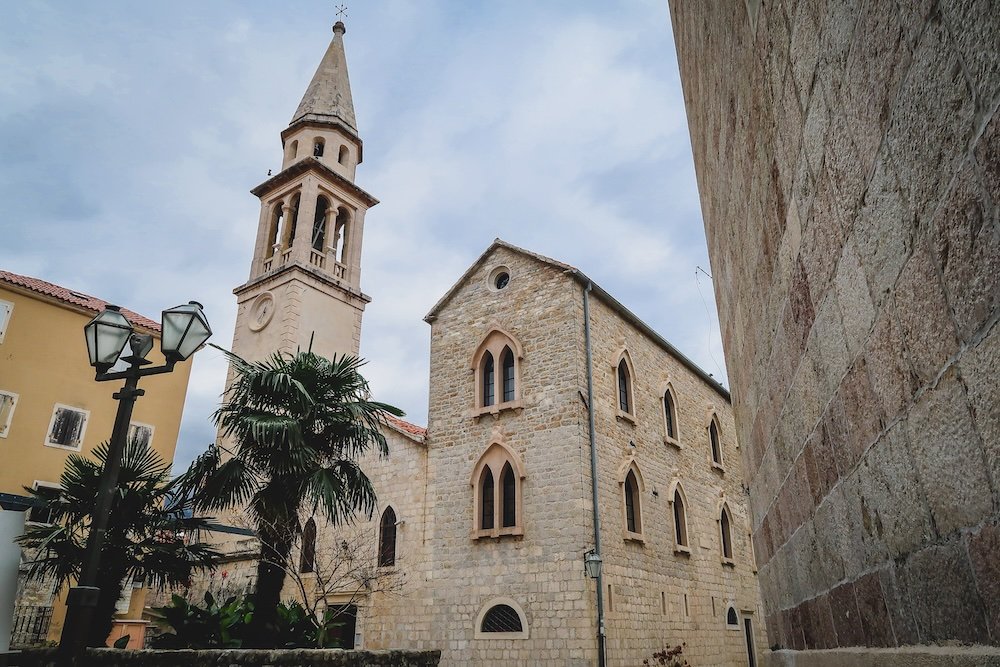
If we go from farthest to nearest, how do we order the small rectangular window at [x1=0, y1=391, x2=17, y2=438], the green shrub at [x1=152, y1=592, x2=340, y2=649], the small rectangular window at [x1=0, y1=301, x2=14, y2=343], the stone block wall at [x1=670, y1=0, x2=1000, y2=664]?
1. the small rectangular window at [x1=0, y1=301, x2=14, y2=343]
2. the small rectangular window at [x1=0, y1=391, x2=17, y2=438]
3. the green shrub at [x1=152, y1=592, x2=340, y2=649]
4. the stone block wall at [x1=670, y1=0, x2=1000, y2=664]

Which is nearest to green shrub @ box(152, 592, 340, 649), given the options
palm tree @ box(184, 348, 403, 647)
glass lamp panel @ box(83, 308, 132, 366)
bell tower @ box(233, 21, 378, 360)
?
palm tree @ box(184, 348, 403, 647)

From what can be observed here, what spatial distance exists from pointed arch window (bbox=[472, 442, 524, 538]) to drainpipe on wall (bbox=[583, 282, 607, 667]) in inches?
68.3

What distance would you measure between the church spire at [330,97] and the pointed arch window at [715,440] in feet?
64.7

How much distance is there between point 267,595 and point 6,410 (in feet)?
39.9

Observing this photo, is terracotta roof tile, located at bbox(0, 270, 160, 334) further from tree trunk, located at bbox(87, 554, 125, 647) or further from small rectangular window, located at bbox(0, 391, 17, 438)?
tree trunk, located at bbox(87, 554, 125, 647)

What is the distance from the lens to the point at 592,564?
14.0 m

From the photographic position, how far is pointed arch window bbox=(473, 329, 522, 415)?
17.1m

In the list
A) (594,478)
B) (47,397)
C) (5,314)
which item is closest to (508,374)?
(594,478)

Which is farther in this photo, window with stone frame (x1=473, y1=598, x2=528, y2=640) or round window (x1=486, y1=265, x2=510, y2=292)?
round window (x1=486, y1=265, x2=510, y2=292)

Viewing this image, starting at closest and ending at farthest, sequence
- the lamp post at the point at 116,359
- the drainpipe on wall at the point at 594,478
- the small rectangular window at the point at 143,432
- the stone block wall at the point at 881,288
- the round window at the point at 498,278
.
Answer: the stone block wall at the point at 881,288 → the lamp post at the point at 116,359 → the drainpipe on wall at the point at 594,478 → the round window at the point at 498,278 → the small rectangular window at the point at 143,432

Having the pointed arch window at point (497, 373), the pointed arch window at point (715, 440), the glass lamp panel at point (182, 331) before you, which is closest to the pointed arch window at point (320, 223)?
the pointed arch window at point (497, 373)

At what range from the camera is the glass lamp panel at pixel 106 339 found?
244 inches

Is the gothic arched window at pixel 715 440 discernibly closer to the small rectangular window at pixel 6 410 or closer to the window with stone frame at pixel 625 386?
the window with stone frame at pixel 625 386

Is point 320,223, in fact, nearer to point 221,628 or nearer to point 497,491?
point 497,491
